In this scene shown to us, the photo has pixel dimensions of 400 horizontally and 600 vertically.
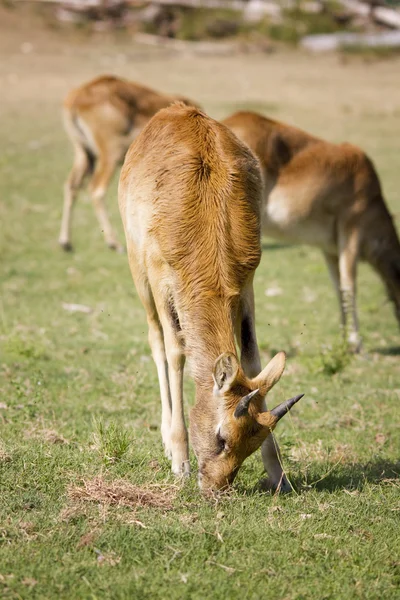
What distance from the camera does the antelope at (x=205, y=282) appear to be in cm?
456

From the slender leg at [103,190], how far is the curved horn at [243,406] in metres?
7.64

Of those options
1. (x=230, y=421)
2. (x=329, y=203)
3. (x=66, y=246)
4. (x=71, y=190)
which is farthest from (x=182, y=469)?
(x=71, y=190)

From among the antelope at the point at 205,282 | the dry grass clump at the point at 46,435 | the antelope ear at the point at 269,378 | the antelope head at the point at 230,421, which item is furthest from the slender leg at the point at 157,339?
the antelope ear at the point at 269,378

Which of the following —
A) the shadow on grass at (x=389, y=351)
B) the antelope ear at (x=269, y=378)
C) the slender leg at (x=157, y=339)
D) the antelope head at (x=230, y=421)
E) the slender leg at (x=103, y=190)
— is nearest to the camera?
the antelope head at (x=230, y=421)

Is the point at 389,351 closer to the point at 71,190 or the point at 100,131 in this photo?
the point at 71,190

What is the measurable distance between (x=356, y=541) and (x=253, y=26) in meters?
26.7

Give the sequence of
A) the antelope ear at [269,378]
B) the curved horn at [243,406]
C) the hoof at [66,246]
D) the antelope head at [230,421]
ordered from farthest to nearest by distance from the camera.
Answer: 1. the hoof at [66,246]
2. the antelope ear at [269,378]
3. the antelope head at [230,421]
4. the curved horn at [243,406]

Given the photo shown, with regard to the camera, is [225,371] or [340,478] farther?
[340,478]

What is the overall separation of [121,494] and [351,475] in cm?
155

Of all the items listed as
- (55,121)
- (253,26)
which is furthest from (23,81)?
(253,26)

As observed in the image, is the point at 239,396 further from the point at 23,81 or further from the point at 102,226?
the point at 23,81

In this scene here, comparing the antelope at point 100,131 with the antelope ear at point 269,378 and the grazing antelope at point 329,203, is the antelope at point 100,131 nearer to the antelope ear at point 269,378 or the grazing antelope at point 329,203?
the grazing antelope at point 329,203

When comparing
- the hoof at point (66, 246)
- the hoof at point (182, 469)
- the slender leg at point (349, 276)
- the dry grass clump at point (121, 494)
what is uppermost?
the dry grass clump at point (121, 494)

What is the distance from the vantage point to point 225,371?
449cm
